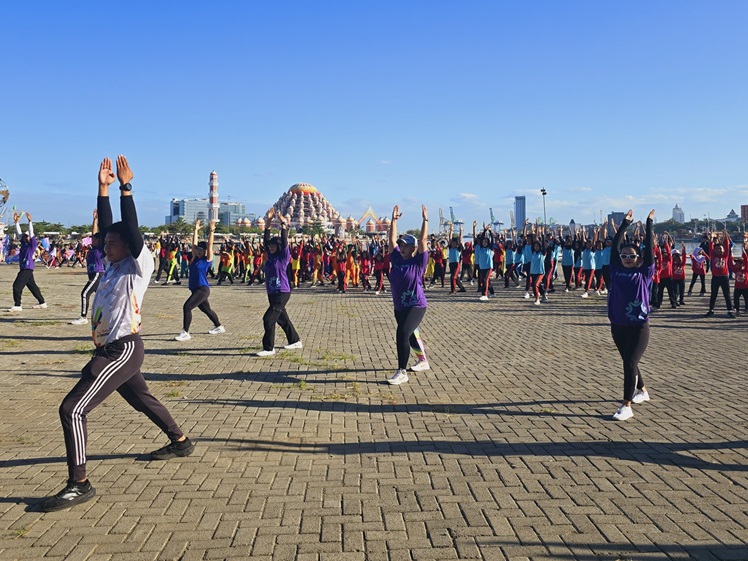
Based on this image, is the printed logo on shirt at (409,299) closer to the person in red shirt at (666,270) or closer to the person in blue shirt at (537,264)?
the person in blue shirt at (537,264)

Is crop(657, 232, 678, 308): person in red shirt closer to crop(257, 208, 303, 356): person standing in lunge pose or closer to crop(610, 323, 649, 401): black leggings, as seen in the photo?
crop(257, 208, 303, 356): person standing in lunge pose

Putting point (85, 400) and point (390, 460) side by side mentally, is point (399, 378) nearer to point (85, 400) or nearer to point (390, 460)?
point (390, 460)

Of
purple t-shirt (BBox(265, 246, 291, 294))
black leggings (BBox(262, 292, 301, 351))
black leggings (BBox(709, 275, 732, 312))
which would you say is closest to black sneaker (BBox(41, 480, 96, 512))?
black leggings (BBox(262, 292, 301, 351))

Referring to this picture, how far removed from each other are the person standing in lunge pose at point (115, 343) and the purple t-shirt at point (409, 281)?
149 inches

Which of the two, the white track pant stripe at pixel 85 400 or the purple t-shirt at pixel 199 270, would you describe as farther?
the purple t-shirt at pixel 199 270

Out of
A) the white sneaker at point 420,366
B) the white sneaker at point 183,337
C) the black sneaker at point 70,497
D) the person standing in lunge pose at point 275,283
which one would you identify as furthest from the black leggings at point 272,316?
the black sneaker at point 70,497

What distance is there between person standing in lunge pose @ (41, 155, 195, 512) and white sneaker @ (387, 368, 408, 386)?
3.42m

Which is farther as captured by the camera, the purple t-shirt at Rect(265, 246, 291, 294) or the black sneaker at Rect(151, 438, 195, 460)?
the purple t-shirt at Rect(265, 246, 291, 294)

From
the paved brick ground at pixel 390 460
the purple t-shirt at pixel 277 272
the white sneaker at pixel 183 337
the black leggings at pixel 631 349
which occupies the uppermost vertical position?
the purple t-shirt at pixel 277 272

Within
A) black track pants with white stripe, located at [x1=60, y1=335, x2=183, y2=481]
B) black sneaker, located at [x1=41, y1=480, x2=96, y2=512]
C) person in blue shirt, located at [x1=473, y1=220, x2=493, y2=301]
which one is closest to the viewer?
black sneaker, located at [x1=41, y1=480, x2=96, y2=512]

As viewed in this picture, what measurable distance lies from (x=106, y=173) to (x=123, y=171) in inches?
14.3

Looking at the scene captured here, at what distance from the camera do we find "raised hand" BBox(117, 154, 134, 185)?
4930mm

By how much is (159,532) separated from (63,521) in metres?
0.69

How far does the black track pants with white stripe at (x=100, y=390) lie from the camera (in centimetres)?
443
